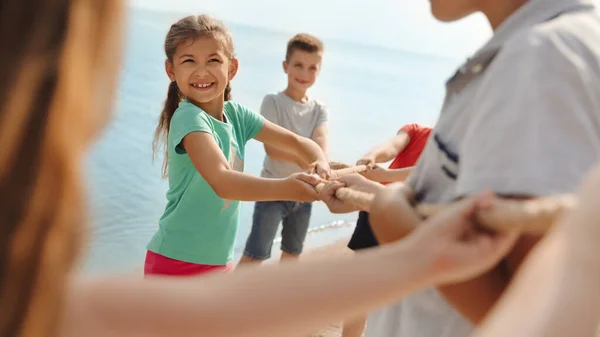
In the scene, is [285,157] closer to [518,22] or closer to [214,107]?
[214,107]

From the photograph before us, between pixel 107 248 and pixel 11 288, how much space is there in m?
2.58

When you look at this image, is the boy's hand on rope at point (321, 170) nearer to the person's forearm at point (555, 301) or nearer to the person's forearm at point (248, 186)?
Answer: the person's forearm at point (248, 186)

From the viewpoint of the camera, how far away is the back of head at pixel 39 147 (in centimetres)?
40

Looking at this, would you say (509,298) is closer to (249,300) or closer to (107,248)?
(249,300)

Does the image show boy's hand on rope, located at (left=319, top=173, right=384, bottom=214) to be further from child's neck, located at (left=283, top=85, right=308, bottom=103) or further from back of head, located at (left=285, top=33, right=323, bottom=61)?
back of head, located at (left=285, top=33, right=323, bottom=61)

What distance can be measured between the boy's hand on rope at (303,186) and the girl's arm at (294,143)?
29cm

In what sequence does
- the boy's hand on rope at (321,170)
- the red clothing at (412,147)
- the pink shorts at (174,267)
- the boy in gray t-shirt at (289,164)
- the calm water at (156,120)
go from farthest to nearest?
the calm water at (156,120) < the boy in gray t-shirt at (289,164) < the red clothing at (412,147) < the pink shorts at (174,267) < the boy's hand on rope at (321,170)

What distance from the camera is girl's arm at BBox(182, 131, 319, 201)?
1.30m

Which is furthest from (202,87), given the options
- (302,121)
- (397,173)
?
(302,121)

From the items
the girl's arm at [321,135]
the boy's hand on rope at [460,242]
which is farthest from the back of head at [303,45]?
the boy's hand on rope at [460,242]

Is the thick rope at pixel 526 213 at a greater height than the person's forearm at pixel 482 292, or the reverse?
the thick rope at pixel 526 213

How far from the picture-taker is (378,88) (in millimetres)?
9688

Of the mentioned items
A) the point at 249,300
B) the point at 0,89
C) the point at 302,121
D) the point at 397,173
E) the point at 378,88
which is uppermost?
the point at 0,89

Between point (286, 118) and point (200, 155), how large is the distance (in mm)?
1083
